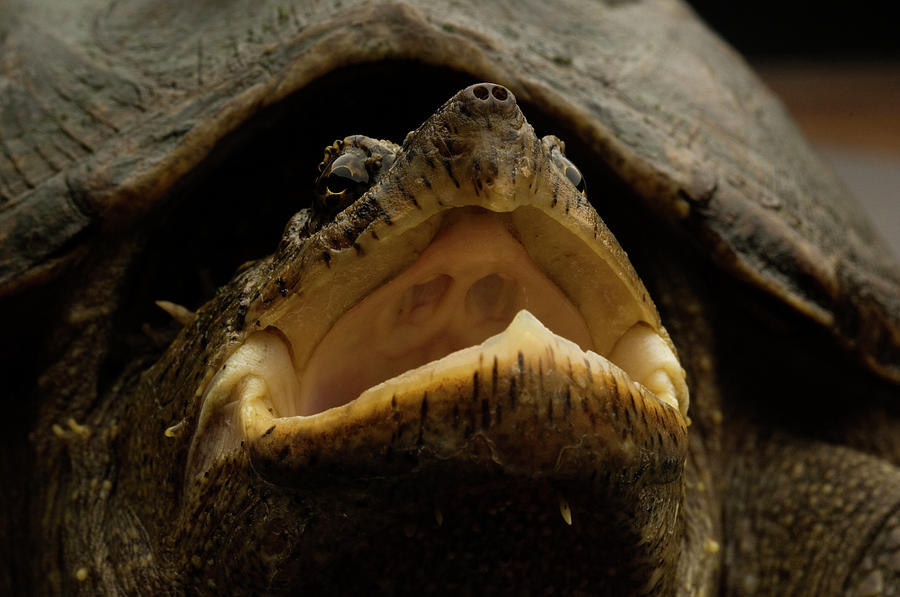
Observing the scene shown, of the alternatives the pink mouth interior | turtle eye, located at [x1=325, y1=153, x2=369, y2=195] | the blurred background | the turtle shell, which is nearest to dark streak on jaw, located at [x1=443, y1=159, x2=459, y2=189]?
the pink mouth interior

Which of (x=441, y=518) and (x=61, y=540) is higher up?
(x=441, y=518)

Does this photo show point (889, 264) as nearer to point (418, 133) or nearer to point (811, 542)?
point (811, 542)

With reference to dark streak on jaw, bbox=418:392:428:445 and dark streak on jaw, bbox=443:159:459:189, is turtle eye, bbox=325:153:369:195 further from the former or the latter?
dark streak on jaw, bbox=418:392:428:445

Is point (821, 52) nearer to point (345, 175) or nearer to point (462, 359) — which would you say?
point (345, 175)

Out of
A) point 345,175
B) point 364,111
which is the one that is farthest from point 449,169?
point 364,111

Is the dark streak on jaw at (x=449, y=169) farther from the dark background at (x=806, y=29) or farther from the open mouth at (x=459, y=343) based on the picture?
the dark background at (x=806, y=29)

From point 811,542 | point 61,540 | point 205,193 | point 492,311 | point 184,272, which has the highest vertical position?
point 492,311

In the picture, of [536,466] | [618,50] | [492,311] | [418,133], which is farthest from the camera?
[618,50]

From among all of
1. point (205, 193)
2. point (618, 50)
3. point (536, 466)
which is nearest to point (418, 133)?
point (536, 466)
